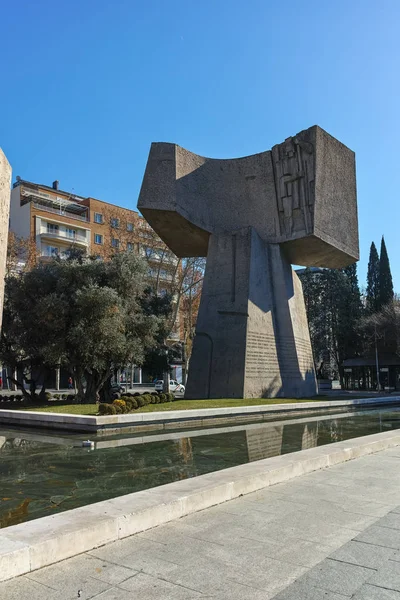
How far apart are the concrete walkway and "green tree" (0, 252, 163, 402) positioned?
13456mm

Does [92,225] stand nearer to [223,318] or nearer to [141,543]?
[223,318]

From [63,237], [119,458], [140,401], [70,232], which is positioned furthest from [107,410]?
[70,232]

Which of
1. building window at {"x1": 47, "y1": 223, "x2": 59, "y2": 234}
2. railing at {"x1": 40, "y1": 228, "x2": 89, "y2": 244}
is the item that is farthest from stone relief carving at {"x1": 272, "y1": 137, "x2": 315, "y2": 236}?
building window at {"x1": 47, "y1": 223, "x2": 59, "y2": 234}

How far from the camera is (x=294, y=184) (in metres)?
21.2

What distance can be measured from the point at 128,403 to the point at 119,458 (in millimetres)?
6713

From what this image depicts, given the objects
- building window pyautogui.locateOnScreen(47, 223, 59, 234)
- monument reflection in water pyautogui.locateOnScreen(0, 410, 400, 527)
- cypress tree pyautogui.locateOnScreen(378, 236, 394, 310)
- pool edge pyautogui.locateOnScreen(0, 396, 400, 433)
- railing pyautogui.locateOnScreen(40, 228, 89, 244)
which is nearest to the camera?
monument reflection in water pyautogui.locateOnScreen(0, 410, 400, 527)

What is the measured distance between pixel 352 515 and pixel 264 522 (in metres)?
0.85

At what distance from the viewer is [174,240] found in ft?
73.5

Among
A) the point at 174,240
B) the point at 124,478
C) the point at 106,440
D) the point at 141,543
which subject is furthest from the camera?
the point at 174,240

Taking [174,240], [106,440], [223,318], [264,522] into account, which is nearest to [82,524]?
[264,522]

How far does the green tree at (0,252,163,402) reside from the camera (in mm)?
17750

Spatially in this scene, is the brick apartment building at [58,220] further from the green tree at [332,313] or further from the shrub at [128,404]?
the shrub at [128,404]

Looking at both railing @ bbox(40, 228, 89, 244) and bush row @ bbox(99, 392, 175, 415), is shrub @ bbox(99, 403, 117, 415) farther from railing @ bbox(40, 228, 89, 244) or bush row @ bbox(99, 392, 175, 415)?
railing @ bbox(40, 228, 89, 244)

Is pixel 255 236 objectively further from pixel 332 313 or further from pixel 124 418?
pixel 332 313
